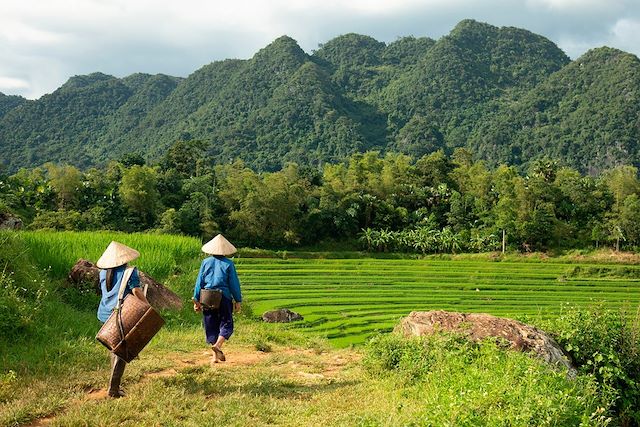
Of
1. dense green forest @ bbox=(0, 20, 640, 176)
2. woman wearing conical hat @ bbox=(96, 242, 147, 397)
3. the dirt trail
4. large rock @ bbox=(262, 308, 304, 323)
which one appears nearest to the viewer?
woman wearing conical hat @ bbox=(96, 242, 147, 397)

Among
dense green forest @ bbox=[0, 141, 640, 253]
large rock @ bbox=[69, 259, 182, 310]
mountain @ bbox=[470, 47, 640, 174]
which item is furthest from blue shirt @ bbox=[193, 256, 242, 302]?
mountain @ bbox=[470, 47, 640, 174]

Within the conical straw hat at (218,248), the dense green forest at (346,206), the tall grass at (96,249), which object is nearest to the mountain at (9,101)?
the dense green forest at (346,206)

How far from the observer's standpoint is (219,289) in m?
6.13

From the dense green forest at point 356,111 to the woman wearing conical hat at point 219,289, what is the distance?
287 ft

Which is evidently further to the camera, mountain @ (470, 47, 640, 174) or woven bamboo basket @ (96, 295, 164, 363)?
mountain @ (470, 47, 640, 174)

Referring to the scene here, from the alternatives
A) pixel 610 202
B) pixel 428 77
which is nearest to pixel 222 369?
pixel 610 202

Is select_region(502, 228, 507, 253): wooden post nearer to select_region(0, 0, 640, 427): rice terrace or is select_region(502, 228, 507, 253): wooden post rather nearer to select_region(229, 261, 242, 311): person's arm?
select_region(0, 0, 640, 427): rice terrace

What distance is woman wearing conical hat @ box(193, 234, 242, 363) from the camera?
618 centimetres

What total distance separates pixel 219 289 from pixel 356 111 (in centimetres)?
12047

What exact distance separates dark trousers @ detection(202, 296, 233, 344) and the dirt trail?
32 centimetres

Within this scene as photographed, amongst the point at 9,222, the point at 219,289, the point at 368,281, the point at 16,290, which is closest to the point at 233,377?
the point at 219,289

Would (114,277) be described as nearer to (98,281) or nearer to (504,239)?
(98,281)

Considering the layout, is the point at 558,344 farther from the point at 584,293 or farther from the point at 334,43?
the point at 334,43

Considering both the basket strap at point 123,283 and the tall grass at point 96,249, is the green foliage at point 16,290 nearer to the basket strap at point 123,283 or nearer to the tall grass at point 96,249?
the tall grass at point 96,249
